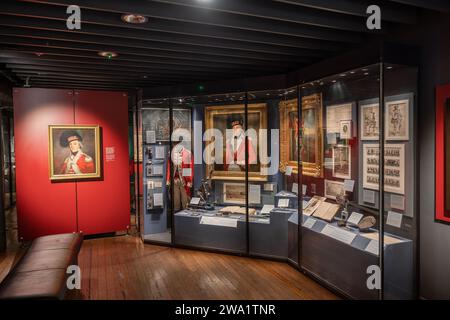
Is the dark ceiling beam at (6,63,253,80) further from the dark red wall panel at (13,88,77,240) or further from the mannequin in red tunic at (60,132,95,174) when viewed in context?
the mannequin in red tunic at (60,132,95,174)

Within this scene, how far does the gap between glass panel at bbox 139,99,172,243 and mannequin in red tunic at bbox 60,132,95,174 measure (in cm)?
108

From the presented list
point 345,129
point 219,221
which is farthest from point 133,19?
point 219,221

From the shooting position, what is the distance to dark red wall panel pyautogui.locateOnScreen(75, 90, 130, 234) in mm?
7074

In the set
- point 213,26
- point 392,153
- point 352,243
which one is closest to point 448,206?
point 392,153

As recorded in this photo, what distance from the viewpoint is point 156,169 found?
7102 millimetres

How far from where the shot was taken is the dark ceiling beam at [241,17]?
131 inches

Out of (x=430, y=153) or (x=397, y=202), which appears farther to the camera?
(x=397, y=202)

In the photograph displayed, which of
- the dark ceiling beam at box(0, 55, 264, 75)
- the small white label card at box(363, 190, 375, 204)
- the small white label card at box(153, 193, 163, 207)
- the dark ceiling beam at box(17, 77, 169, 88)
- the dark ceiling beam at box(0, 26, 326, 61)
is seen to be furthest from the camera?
the dark ceiling beam at box(17, 77, 169, 88)

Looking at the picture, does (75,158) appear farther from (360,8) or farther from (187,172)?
(360,8)

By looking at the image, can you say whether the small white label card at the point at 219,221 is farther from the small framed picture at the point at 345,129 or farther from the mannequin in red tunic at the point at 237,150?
the small framed picture at the point at 345,129

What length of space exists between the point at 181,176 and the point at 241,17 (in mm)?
3561

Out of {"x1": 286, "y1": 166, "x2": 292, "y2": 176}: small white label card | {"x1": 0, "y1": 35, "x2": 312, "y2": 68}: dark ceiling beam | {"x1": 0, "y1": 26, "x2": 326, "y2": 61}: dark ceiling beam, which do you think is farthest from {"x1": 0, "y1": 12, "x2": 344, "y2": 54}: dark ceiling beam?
{"x1": 286, "y1": 166, "x2": 292, "y2": 176}: small white label card

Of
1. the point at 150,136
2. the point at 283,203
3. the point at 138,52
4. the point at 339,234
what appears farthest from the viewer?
the point at 150,136

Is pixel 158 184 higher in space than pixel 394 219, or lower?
higher
